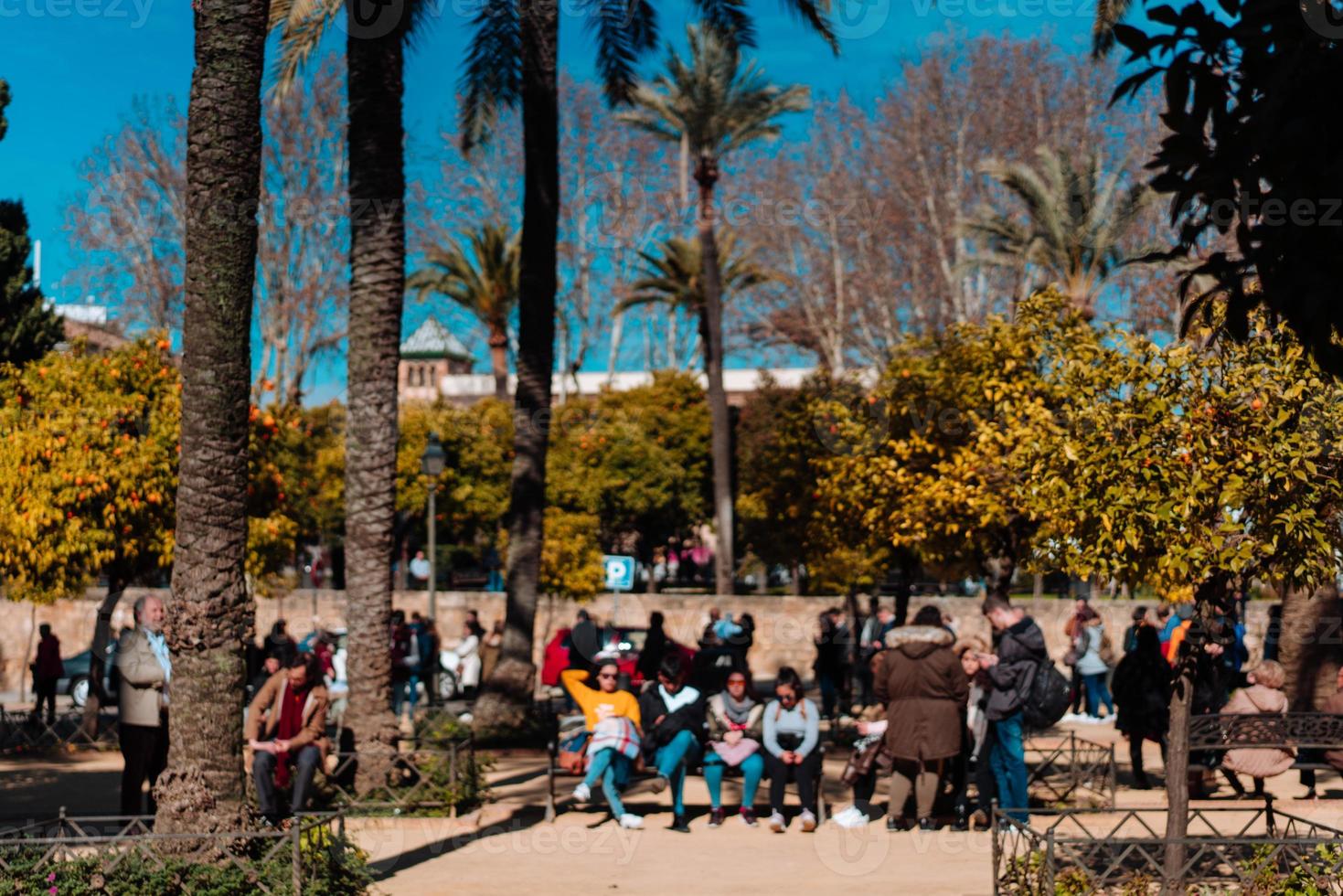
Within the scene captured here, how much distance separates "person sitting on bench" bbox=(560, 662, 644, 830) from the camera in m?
12.8

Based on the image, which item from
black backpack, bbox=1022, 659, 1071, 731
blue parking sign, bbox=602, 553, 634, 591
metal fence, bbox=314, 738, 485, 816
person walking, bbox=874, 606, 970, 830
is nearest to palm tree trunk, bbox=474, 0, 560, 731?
metal fence, bbox=314, 738, 485, 816

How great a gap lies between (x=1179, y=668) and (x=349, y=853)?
511 centimetres

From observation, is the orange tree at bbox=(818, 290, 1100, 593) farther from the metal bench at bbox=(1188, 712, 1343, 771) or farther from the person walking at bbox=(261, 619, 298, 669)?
the person walking at bbox=(261, 619, 298, 669)

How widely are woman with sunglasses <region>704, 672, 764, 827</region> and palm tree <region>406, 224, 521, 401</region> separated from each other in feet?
97.4

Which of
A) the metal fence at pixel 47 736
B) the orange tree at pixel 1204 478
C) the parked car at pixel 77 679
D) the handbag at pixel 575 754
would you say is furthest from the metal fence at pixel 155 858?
the parked car at pixel 77 679

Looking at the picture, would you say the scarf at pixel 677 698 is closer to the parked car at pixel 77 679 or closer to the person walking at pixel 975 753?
the person walking at pixel 975 753

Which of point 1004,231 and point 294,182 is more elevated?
point 294,182

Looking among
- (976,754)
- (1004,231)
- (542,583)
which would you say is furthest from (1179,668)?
(1004,231)

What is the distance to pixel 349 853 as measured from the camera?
29.8 feet

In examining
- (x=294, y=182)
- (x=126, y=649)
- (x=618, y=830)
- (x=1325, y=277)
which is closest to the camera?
(x=1325, y=277)

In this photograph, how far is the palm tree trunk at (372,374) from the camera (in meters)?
13.0

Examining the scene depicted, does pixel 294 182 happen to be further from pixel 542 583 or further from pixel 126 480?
pixel 126 480

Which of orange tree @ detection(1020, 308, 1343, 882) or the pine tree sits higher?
the pine tree

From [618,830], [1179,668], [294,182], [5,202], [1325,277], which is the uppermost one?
[294,182]
